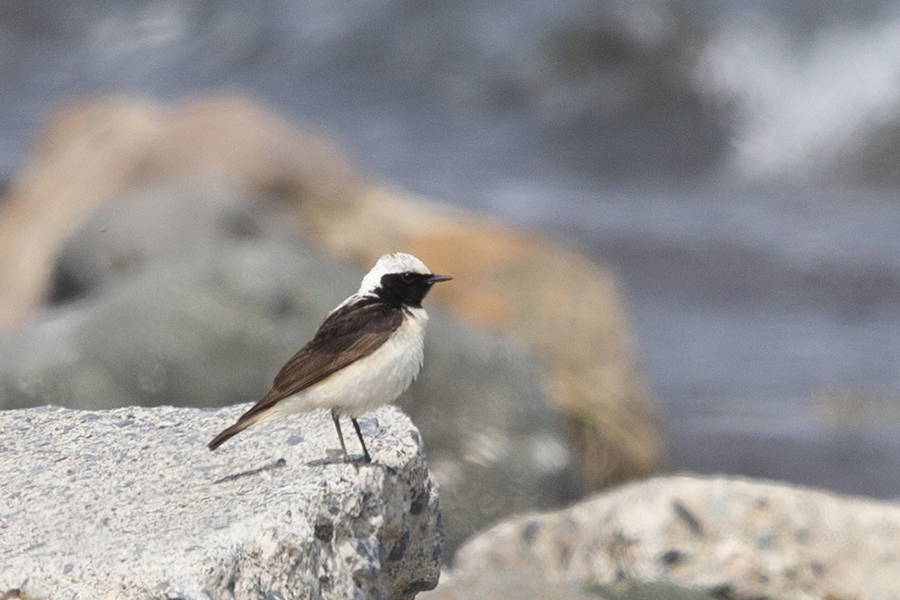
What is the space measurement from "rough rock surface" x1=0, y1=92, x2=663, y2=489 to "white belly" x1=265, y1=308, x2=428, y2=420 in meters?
4.30

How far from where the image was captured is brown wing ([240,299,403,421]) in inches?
150

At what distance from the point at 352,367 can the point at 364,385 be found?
0.07 meters

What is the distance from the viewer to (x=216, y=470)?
146 inches

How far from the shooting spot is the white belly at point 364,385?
3.78 meters

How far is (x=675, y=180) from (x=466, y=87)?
14.9 ft

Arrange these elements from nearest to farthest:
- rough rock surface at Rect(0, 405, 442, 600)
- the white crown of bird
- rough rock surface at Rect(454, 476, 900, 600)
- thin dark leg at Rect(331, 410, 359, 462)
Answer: rough rock surface at Rect(0, 405, 442, 600) → thin dark leg at Rect(331, 410, 359, 462) → the white crown of bird → rough rock surface at Rect(454, 476, 900, 600)

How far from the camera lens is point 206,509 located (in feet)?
10.9

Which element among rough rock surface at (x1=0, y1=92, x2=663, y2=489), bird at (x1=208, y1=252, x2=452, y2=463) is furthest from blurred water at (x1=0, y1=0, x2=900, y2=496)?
bird at (x1=208, y1=252, x2=452, y2=463)

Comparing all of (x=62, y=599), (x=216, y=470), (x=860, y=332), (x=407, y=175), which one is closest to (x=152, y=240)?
(x=216, y=470)

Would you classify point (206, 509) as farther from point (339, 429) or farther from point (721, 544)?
point (721, 544)

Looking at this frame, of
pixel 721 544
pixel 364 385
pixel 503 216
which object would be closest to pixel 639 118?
pixel 503 216

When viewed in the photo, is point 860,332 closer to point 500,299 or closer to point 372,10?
point 500,299

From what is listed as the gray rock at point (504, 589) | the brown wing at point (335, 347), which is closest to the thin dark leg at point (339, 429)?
the brown wing at point (335, 347)

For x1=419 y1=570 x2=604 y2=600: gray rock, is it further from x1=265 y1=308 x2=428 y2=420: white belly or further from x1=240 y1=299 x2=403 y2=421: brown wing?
x1=240 y1=299 x2=403 y2=421: brown wing
